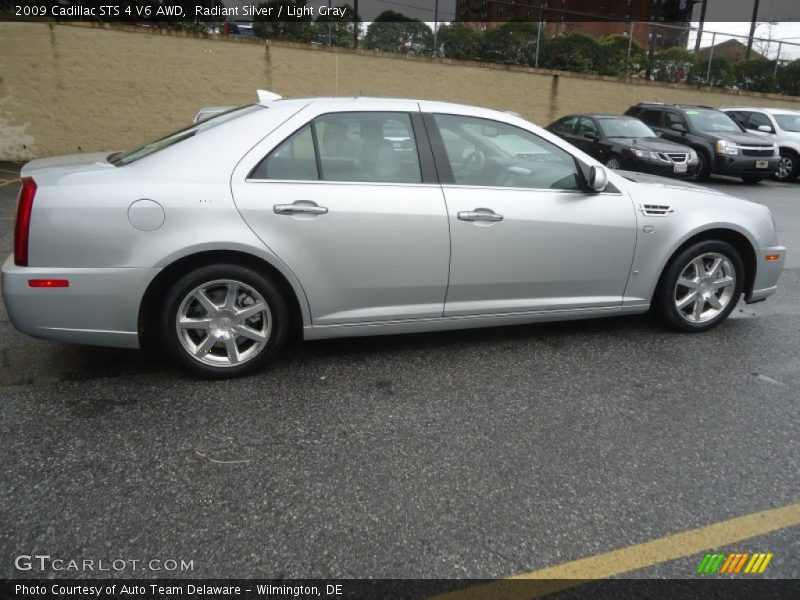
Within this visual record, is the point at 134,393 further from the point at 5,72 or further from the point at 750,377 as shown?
the point at 5,72

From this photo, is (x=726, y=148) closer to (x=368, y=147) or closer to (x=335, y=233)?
(x=368, y=147)

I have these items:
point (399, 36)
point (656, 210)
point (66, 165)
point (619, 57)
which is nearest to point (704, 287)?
point (656, 210)

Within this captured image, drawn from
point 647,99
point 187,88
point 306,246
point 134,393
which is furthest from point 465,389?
point 647,99

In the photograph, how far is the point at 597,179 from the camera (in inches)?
159

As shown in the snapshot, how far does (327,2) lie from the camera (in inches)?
647

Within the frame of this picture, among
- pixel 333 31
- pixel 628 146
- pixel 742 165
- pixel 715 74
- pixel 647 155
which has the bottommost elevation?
pixel 742 165

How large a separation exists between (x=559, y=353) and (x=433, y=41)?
14.5 m

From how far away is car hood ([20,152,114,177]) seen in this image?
11.5 feet

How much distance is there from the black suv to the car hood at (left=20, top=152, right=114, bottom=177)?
12.7 m

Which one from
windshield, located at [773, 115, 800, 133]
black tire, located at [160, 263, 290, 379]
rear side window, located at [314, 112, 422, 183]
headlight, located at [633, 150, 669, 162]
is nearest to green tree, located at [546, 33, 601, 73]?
windshield, located at [773, 115, 800, 133]

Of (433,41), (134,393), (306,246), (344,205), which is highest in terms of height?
(433,41)

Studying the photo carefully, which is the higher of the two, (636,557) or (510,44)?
(510,44)

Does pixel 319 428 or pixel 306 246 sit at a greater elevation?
pixel 306 246

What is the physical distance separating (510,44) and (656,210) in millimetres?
15224
